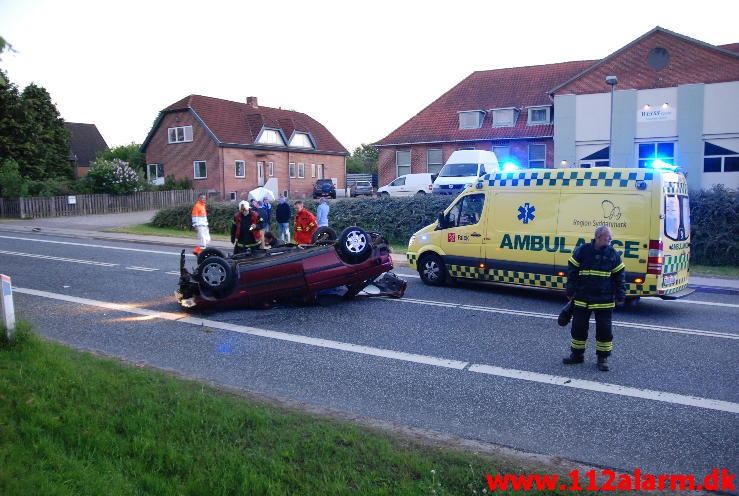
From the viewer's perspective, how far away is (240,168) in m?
48.2

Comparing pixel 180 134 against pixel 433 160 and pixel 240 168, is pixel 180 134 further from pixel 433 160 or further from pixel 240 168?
pixel 433 160

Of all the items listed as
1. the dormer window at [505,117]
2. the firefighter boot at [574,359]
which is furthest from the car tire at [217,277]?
the dormer window at [505,117]

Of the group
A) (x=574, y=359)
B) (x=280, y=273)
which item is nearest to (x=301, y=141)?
(x=280, y=273)

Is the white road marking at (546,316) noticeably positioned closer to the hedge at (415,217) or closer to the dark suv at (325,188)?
the hedge at (415,217)

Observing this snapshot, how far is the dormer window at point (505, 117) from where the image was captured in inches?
1510

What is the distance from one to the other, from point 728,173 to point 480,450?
2718 centimetres

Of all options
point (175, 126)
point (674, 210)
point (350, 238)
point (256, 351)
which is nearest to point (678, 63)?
point (674, 210)

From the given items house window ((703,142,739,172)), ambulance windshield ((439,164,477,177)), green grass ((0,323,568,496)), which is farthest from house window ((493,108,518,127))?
green grass ((0,323,568,496))

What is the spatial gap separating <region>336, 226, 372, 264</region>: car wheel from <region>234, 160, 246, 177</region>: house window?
39.0 meters

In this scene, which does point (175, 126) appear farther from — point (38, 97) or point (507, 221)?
point (507, 221)

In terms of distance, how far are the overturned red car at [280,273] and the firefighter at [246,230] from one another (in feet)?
8.66

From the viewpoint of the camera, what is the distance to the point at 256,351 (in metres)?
7.89

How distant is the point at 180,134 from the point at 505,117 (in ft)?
80.1

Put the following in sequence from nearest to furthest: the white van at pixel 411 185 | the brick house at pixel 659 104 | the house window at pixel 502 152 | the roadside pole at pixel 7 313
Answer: the roadside pole at pixel 7 313 → the brick house at pixel 659 104 → the white van at pixel 411 185 → the house window at pixel 502 152
